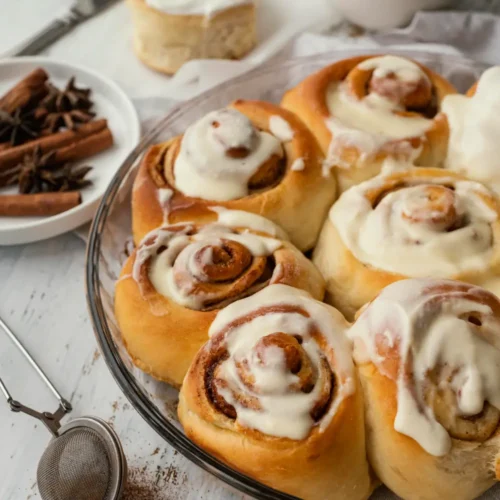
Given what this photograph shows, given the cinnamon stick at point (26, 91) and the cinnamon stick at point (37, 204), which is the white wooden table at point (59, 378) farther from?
the cinnamon stick at point (26, 91)

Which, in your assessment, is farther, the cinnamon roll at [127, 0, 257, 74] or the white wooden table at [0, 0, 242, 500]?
the cinnamon roll at [127, 0, 257, 74]

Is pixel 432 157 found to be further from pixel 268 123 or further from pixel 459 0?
pixel 459 0

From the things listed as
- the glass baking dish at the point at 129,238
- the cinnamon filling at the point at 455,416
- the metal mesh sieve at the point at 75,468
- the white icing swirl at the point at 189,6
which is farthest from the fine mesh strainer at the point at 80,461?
the white icing swirl at the point at 189,6

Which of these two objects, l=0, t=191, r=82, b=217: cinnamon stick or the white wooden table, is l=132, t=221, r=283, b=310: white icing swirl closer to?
the white wooden table

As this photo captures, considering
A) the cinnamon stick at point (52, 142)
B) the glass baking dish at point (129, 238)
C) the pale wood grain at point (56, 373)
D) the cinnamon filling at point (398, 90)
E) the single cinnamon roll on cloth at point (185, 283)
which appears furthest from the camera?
the cinnamon stick at point (52, 142)

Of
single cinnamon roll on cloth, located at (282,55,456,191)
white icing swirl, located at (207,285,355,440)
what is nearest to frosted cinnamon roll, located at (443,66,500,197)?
single cinnamon roll on cloth, located at (282,55,456,191)

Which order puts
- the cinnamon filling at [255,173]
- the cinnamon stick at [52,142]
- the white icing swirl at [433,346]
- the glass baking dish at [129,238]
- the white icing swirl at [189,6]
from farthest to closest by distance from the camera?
the white icing swirl at [189,6], the cinnamon stick at [52,142], the cinnamon filling at [255,173], the glass baking dish at [129,238], the white icing swirl at [433,346]
